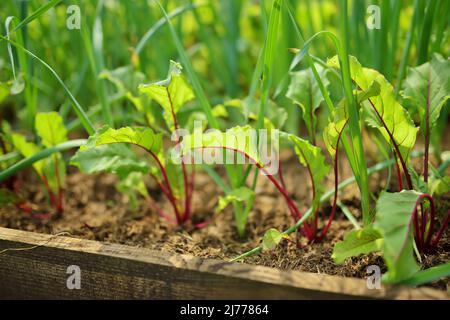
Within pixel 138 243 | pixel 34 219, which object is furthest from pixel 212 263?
pixel 34 219

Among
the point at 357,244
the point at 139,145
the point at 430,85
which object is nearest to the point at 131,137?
the point at 139,145

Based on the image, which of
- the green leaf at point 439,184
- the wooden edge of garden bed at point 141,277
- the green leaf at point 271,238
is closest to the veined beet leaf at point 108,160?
the wooden edge of garden bed at point 141,277

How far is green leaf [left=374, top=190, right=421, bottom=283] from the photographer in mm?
604

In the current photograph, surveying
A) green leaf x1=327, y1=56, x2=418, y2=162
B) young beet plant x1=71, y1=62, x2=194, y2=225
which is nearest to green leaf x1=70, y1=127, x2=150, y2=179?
young beet plant x1=71, y1=62, x2=194, y2=225

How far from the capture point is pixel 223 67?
1.42 meters

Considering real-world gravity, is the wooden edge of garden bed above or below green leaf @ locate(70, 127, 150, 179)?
below

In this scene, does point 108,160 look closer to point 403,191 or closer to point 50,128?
point 50,128

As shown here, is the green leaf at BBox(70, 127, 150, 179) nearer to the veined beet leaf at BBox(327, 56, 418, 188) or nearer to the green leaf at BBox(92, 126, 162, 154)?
the green leaf at BBox(92, 126, 162, 154)

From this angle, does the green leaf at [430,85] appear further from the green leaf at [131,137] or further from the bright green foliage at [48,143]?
the bright green foliage at [48,143]

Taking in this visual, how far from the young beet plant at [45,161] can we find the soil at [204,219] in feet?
0.12

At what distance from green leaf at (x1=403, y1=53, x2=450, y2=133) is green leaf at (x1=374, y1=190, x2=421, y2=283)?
0.73ft

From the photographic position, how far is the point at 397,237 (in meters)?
0.61
